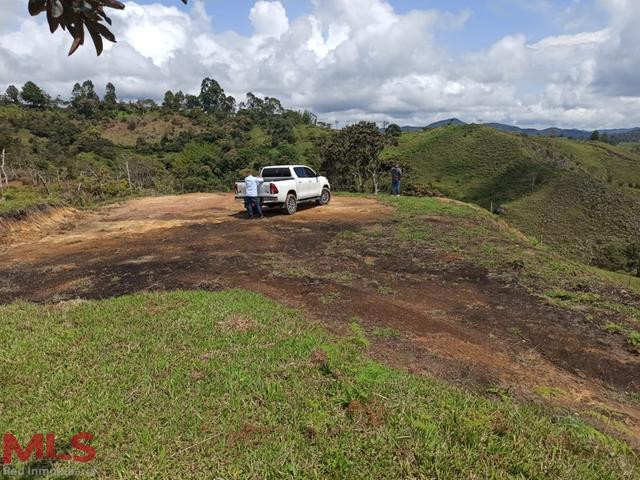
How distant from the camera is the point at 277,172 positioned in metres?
15.6

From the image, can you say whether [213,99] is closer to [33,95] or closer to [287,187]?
[33,95]

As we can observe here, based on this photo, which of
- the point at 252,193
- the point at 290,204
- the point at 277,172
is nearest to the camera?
the point at 252,193

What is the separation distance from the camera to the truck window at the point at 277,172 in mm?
15414

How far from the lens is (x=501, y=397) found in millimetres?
4234

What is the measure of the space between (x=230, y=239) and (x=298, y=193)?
472cm

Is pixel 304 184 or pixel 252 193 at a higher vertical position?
pixel 304 184

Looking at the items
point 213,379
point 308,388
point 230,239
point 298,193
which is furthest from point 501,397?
point 298,193

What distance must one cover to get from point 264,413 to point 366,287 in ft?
14.6

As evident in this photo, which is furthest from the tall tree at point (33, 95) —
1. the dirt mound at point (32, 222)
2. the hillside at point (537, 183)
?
the dirt mound at point (32, 222)

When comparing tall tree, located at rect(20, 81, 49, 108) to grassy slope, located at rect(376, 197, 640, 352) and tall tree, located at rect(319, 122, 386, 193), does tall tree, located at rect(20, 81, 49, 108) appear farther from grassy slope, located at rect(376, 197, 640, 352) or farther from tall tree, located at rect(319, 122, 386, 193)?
grassy slope, located at rect(376, 197, 640, 352)

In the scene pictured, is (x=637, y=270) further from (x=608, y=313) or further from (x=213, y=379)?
(x=213, y=379)

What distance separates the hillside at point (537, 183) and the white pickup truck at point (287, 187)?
34.5 metres

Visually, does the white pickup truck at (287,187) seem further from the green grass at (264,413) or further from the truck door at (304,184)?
the green grass at (264,413)

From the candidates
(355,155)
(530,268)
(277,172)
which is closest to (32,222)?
(277,172)
